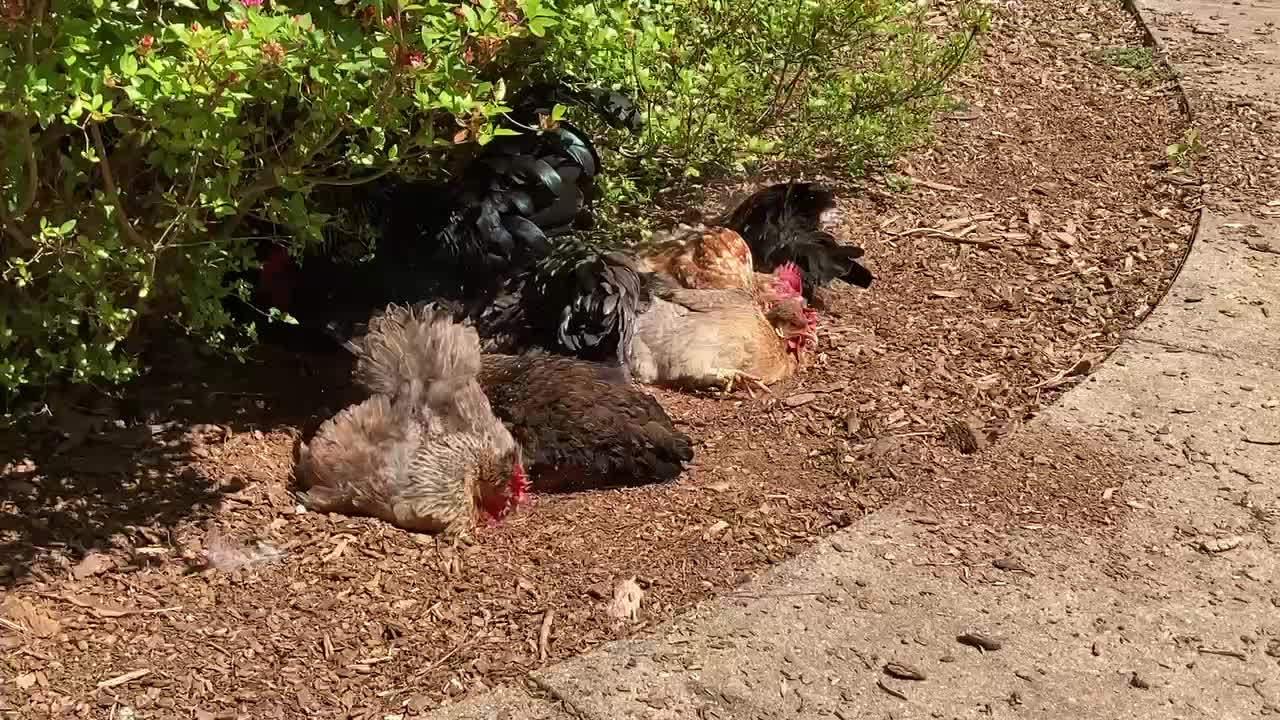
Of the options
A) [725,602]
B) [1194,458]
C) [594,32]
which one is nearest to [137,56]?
[594,32]

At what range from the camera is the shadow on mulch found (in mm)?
3484

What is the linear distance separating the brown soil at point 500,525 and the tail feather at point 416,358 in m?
0.42

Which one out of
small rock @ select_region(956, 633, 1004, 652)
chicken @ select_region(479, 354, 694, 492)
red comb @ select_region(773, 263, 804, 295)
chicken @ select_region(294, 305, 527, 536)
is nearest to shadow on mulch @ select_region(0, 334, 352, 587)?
chicken @ select_region(294, 305, 527, 536)

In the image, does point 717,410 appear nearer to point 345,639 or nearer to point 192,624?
point 345,639

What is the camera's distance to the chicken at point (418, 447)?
11.8 ft

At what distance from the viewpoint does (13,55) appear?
2.83m

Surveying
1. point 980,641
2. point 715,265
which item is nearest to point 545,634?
point 980,641

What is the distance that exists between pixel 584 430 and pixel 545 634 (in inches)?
31.4

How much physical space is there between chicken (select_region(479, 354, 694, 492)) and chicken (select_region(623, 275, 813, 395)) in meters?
0.42

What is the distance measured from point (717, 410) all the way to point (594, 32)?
1.48 m

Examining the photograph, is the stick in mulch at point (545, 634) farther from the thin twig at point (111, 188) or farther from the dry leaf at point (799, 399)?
the thin twig at point (111, 188)

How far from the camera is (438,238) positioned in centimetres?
434

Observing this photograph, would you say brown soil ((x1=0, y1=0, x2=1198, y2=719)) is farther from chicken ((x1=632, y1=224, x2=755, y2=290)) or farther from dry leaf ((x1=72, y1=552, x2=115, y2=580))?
Result: chicken ((x1=632, y1=224, x2=755, y2=290))

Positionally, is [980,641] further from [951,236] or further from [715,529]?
[951,236]
